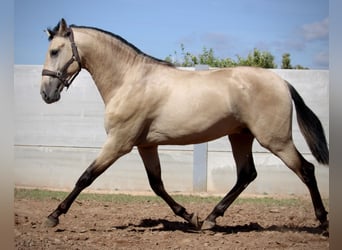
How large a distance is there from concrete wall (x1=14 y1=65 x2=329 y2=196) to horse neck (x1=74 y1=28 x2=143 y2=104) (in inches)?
127

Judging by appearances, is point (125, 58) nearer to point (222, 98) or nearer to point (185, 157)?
point (222, 98)

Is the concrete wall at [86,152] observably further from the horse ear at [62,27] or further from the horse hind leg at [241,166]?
the horse ear at [62,27]

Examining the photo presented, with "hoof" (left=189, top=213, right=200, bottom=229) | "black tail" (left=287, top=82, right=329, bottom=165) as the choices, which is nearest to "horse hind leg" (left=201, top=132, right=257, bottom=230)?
"hoof" (left=189, top=213, right=200, bottom=229)

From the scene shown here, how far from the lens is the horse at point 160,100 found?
16.6 feet

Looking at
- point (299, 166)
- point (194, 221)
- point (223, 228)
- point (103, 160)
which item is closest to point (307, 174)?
point (299, 166)

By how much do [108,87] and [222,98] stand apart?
43.3 inches

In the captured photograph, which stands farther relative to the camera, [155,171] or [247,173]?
[247,173]

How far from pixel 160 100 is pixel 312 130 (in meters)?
1.57

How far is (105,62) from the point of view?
526 centimetres

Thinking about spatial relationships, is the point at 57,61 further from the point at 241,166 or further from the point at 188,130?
the point at 241,166

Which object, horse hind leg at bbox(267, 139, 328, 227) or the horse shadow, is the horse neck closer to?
the horse shadow

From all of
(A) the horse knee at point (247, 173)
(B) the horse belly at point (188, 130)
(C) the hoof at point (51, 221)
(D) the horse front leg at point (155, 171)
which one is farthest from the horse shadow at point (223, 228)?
(B) the horse belly at point (188, 130)

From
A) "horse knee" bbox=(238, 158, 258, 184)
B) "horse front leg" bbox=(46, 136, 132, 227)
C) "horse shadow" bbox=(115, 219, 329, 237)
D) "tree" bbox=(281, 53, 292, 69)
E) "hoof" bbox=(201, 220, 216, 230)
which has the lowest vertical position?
"horse shadow" bbox=(115, 219, 329, 237)

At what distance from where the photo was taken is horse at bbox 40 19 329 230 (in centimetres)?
505
